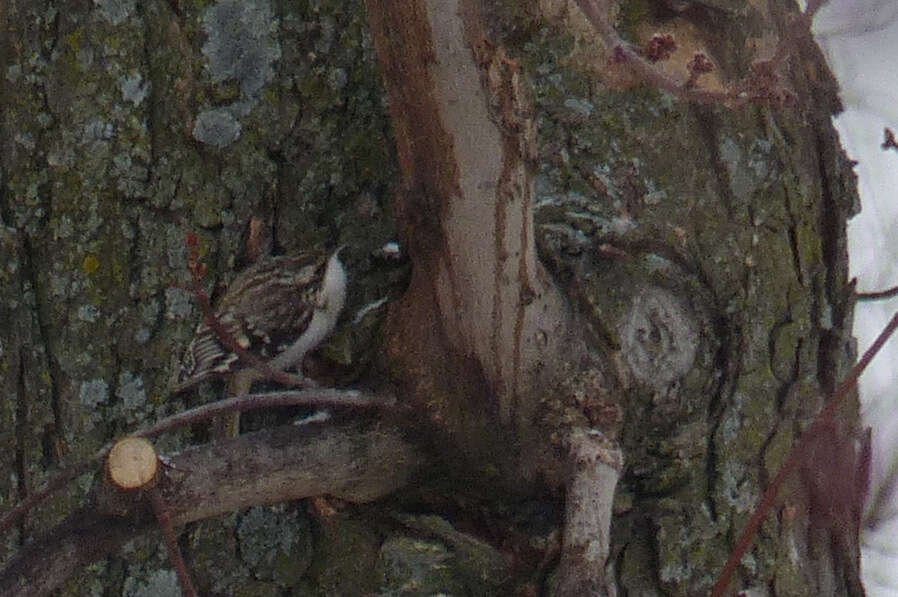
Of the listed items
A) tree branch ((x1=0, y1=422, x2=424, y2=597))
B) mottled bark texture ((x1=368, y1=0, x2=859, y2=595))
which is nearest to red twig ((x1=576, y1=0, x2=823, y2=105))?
mottled bark texture ((x1=368, y1=0, x2=859, y2=595))

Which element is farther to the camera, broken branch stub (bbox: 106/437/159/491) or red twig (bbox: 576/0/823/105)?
broken branch stub (bbox: 106/437/159/491)

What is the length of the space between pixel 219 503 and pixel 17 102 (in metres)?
0.58

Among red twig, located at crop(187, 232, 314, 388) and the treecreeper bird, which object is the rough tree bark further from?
red twig, located at crop(187, 232, 314, 388)

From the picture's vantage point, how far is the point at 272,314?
1871 millimetres

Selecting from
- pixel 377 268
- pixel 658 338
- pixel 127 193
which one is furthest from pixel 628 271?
pixel 127 193

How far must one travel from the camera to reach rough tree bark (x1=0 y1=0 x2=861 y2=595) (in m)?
1.68

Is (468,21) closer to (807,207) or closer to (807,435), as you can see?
(807,435)

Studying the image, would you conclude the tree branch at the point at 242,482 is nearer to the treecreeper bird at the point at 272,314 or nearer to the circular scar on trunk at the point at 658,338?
the treecreeper bird at the point at 272,314

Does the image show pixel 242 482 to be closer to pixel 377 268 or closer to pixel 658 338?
pixel 377 268

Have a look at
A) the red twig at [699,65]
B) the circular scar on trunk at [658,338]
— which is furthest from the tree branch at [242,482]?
the red twig at [699,65]

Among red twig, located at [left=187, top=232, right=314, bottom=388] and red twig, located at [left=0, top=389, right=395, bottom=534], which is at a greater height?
red twig, located at [left=187, top=232, right=314, bottom=388]

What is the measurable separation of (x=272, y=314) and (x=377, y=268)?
0.19m

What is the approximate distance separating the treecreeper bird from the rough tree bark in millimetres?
26

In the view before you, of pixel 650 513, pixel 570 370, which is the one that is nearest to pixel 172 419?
pixel 570 370
